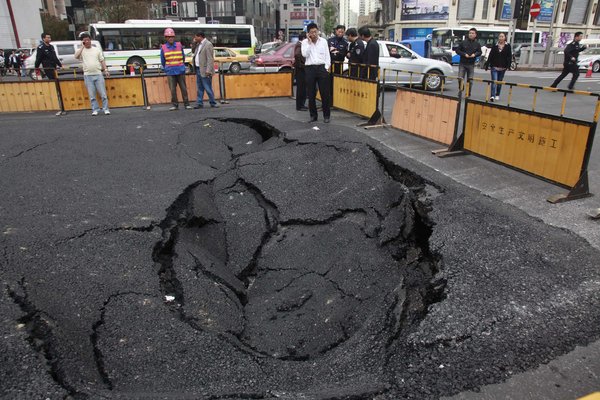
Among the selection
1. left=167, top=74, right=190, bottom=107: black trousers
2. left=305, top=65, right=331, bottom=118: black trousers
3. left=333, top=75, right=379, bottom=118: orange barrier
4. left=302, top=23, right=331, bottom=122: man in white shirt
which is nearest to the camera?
left=302, top=23, right=331, bottom=122: man in white shirt

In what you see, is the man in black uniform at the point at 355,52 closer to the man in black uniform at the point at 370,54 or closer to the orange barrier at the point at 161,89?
the man in black uniform at the point at 370,54

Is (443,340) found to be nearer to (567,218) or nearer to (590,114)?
(567,218)

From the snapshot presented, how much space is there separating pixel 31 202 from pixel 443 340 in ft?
15.4

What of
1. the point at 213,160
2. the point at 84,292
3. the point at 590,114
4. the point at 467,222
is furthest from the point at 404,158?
the point at 590,114

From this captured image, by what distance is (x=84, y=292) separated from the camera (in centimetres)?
350

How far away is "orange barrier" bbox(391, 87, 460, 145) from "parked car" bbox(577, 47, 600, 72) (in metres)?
21.7

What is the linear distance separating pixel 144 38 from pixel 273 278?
2647 centimetres

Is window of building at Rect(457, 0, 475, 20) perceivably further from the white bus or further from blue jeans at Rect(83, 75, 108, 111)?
blue jeans at Rect(83, 75, 108, 111)

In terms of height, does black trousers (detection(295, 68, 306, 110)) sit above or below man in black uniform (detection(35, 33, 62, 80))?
below

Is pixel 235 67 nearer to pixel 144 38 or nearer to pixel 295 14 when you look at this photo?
pixel 144 38

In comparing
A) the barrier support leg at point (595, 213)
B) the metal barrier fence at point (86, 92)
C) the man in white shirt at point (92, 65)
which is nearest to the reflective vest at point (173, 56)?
the metal barrier fence at point (86, 92)

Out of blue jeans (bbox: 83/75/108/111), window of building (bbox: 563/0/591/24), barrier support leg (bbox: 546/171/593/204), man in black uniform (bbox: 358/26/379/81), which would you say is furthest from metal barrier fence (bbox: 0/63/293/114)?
window of building (bbox: 563/0/591/24)

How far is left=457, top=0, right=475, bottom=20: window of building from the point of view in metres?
52.3

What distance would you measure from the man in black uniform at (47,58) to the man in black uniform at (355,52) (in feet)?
24.8
